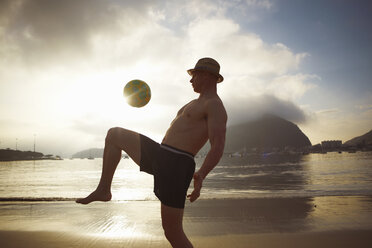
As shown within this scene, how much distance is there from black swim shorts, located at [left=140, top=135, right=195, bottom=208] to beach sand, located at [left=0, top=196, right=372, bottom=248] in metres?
4.12

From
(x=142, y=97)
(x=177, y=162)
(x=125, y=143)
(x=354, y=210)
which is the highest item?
(x=142, y=97)

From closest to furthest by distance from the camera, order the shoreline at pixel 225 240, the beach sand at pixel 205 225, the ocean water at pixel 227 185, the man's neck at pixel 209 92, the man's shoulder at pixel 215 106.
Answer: the man's shoulder at pixel 215 106 → the man's neck at pixel 209 92 → the shoreline at pixel 225 240 → the beach sand at pixel 205 225 → the ocean water at pixel 227 185

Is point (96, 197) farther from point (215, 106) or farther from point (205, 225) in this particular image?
point (205, 225)

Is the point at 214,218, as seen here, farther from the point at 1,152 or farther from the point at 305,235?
the point at 1,152

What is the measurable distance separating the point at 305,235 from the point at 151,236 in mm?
3997

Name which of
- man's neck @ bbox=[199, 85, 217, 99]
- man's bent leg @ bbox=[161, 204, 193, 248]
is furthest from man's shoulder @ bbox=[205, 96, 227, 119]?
man's bent leg @ bbox=[161, 204, 193, 248]

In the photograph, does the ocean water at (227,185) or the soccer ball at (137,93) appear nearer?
the soccer ball at (137,93)

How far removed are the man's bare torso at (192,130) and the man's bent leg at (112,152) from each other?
0.35 metres

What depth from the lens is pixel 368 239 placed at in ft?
21.1

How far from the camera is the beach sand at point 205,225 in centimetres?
639

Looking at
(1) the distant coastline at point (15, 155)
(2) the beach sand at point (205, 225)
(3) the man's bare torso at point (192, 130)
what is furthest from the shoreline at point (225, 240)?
(1) the distant coastline at point (15, 155)

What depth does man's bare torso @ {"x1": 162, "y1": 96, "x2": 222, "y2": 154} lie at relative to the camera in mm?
2654

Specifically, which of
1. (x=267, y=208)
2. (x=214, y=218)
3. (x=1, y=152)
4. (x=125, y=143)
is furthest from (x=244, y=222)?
(x=1, y=152)

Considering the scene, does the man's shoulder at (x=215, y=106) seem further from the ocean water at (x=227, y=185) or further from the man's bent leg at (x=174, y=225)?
the ocean water at (x=227, y=185)
